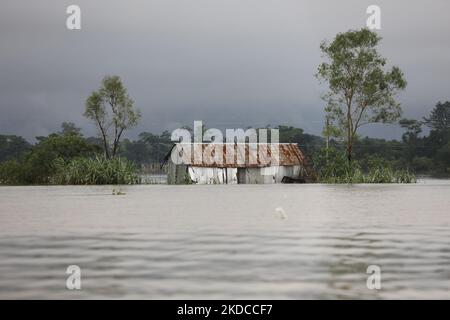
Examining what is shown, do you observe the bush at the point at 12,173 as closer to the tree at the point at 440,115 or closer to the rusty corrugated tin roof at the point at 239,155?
the rusty corrugated tin roof at the point at 239,155

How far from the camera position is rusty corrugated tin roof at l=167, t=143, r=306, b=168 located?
160ft

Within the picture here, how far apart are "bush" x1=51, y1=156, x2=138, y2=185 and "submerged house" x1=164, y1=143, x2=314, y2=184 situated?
4.73m

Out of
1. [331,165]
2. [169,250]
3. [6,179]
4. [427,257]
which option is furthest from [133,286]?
[6,179]

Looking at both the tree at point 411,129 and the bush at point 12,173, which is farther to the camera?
the tree at point 411,129

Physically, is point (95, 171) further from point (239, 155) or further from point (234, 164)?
point (239, 155)

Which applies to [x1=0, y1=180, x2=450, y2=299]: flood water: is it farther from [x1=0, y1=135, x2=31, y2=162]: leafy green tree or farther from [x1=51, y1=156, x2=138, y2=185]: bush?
[x1=0, y1=135, x2=31, y2=162]: leafy green tree

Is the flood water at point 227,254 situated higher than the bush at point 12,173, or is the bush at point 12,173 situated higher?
the bush at point 12,173

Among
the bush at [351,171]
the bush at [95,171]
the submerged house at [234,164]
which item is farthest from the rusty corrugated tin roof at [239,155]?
the bush at [95,171]

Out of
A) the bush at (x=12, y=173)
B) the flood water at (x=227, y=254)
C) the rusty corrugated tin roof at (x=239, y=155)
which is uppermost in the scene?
the rusty corrugated tin roof at (x=239, y=155)

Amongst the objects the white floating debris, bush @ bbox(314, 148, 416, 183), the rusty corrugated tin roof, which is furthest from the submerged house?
the white floating debris

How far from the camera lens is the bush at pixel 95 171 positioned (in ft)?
144

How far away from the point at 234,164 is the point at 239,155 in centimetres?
122
